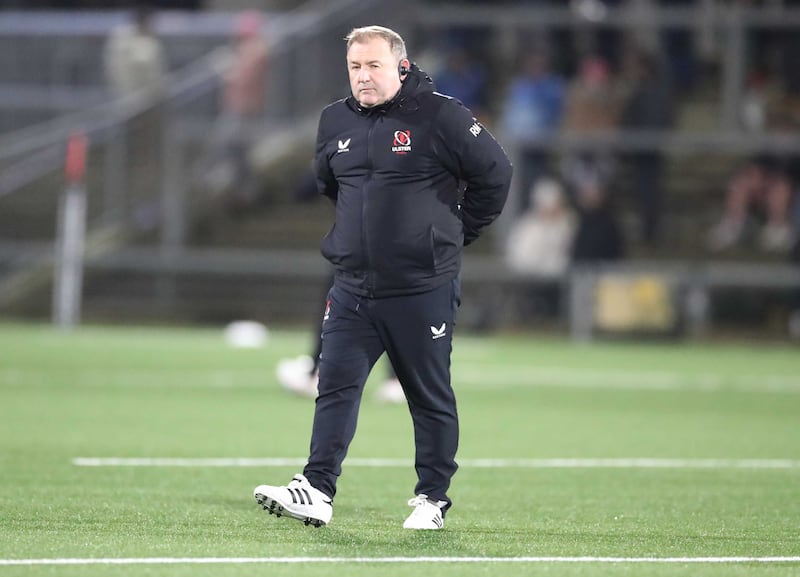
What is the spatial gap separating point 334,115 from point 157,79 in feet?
60.1

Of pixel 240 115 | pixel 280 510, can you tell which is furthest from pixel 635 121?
pixel 280 510

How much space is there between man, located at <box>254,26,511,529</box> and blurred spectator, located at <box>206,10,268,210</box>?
1851 cm

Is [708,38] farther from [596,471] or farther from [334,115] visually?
[334,115]

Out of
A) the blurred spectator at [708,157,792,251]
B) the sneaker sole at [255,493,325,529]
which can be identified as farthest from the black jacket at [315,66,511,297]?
the blurred spectator at [708,157,792,251]

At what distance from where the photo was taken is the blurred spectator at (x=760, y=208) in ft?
83.1

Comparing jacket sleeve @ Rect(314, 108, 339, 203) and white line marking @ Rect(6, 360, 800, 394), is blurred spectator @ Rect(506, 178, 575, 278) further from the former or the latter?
jacket sleeve @ Rect(314, 108, 339, 203)

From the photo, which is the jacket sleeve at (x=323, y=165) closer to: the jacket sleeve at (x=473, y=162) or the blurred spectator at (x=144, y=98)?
the jacket sleeve at (x=473, y=162)

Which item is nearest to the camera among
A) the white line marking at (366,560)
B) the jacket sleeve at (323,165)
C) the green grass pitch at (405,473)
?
the white line marking at (366,560)

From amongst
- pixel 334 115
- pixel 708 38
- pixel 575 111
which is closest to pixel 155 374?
pixel 334 115

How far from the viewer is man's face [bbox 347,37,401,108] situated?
7223mm

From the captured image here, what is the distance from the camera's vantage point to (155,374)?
16.4 metres

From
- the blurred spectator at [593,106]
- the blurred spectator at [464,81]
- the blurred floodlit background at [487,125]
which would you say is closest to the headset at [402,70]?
the blurred floodlit background at [487,125]

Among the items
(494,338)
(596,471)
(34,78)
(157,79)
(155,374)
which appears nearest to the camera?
(596,471)

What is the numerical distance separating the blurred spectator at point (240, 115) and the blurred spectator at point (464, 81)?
272 centimetres
